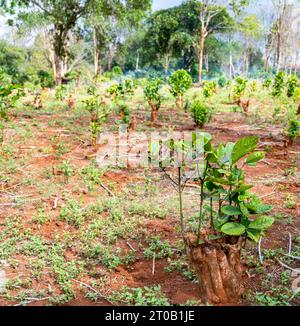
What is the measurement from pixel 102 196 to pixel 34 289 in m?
1.63

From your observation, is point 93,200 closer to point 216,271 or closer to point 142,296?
point 142,296

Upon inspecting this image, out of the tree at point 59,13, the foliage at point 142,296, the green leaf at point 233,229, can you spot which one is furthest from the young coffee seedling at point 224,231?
the tree at point 59,13

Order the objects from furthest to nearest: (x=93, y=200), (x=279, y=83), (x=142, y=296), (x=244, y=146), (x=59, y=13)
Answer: (x=59, y=13), (x=279, y=83), (x=93, y=200), (x=142, y=296), (x=244, y=146)

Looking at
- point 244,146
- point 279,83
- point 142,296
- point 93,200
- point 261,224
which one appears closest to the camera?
point 244,146

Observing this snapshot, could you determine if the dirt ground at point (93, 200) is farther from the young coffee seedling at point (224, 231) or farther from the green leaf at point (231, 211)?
the green leaf at point (231, 211)

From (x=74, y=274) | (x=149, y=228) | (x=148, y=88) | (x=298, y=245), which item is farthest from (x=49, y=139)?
(x=298, y=245)

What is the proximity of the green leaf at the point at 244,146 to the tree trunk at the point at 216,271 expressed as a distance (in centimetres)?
53

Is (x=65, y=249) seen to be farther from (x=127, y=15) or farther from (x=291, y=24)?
(x=291, y=24)

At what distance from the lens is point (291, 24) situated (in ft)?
79.3

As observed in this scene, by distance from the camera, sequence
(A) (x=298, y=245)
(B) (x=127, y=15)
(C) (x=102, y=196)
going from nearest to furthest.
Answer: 1. (A) (x=298, y=245)
2. (C) (x=102, y=196)
3. (B) (x=127, y=15)

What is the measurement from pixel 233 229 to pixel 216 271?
0.83 ft

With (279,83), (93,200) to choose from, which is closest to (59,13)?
(279,83)

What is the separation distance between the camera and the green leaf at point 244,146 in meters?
2.18

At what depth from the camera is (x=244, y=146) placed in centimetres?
220
